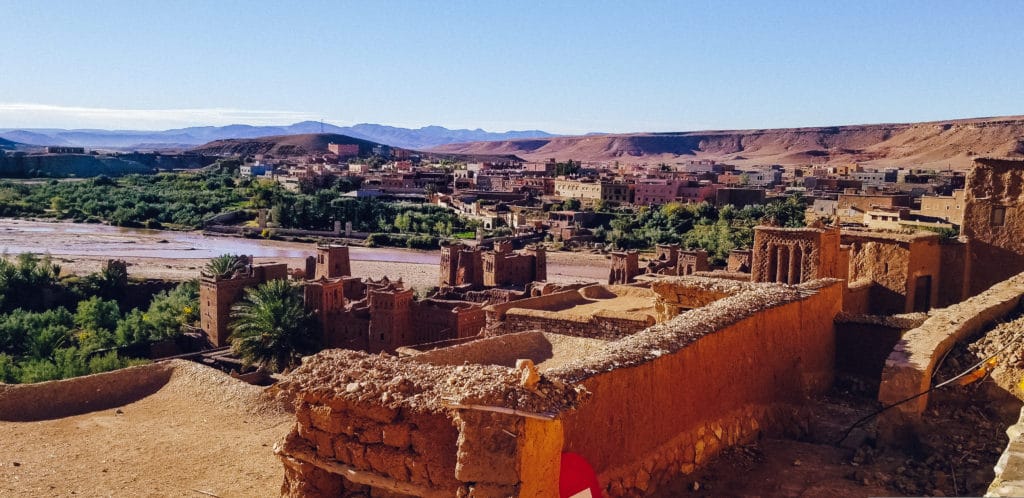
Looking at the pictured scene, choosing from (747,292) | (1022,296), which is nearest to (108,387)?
(747,292)

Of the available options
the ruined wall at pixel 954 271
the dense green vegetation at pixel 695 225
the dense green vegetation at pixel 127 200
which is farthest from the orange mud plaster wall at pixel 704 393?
the dense green vegetation at pixel 127 200

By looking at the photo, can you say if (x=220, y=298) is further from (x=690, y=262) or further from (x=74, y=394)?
(x=690, y=262)

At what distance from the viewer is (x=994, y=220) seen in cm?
1092

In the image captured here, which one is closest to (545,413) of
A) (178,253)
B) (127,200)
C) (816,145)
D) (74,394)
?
(74,394)

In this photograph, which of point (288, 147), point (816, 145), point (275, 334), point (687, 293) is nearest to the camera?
point (687, 293)

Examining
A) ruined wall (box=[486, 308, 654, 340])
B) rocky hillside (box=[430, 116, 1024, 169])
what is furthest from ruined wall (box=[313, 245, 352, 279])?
rocky hillside (box=[430, 116, 1024, 169])

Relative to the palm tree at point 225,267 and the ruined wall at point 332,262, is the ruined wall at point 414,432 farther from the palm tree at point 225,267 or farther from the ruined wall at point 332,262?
the ruined wall at point 332,262

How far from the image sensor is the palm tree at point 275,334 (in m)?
18.4

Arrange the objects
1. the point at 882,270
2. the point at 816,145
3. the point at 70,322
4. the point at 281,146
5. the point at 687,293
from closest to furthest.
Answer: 1. the point at 687,293
2. the point at 882,270
3. the point at 70,322
4. the point at 816,145
5. the point at 281,146

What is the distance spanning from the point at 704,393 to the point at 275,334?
14056 mm

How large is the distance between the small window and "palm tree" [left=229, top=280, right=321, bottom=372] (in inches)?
495

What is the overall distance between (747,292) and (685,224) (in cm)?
4119

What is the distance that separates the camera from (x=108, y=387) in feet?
34.8

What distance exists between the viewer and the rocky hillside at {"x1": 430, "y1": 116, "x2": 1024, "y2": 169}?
94.0 metres
